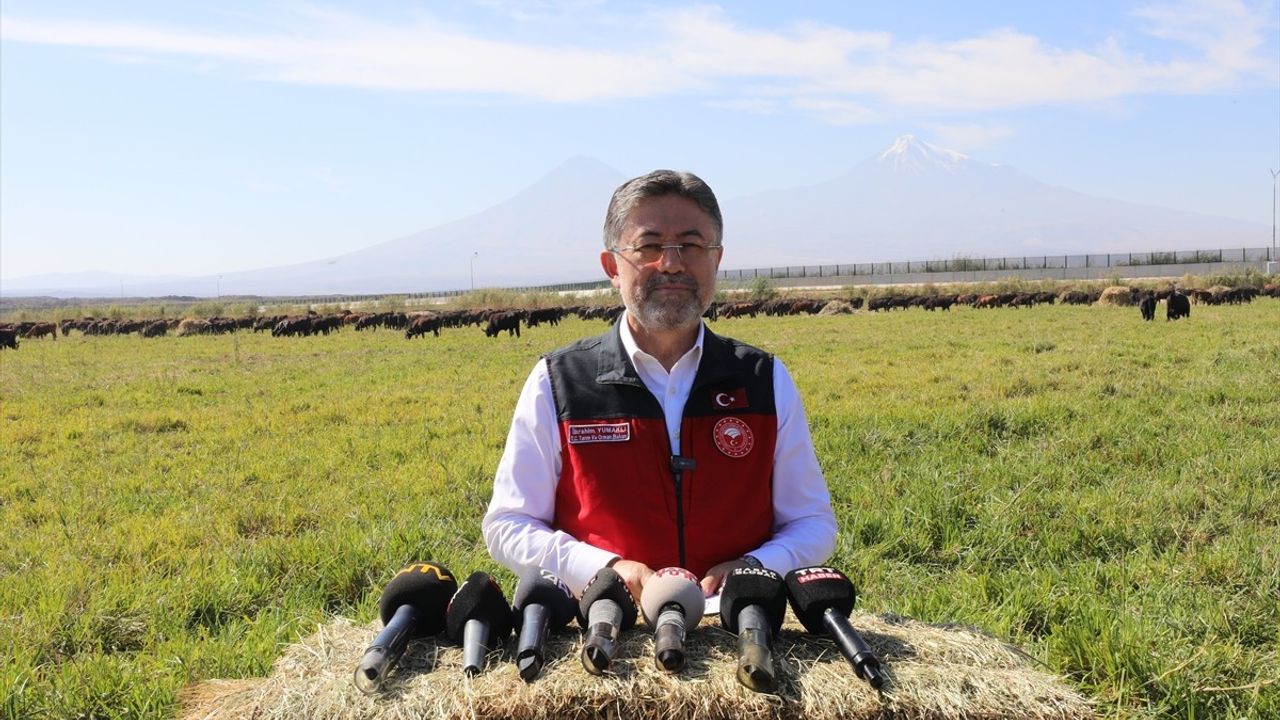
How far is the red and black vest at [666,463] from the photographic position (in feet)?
9.28

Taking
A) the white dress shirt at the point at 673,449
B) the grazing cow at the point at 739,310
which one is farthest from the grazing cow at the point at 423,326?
the white dress shirt at the point at 673,449

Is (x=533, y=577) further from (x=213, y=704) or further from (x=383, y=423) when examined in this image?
(x=383, y=423)

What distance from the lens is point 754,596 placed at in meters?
2.30

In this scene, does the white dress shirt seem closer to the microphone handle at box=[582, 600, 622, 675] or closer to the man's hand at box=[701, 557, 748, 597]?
the man's hand at box=[701, 557, 748, 597]

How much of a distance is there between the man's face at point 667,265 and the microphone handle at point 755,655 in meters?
0.96

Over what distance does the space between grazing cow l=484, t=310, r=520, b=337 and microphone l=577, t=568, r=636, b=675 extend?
3183cm

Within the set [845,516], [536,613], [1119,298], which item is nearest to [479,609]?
[536,613]

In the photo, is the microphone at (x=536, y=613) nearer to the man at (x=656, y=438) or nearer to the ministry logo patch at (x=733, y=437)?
the man at (x=656, y=438)

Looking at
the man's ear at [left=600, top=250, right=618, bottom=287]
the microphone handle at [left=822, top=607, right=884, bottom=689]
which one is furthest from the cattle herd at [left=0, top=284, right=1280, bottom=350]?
the microphone handle at [left=822, top=607, right=884, bottom=689]

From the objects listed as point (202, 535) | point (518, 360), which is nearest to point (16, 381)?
point (518, 360)

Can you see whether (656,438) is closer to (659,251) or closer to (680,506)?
(680,506)

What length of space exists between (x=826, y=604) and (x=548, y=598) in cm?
69

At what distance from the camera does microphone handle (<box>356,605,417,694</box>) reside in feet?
7.22

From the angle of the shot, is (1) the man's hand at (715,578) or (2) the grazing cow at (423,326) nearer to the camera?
(1) the man's hand at (715,578)
